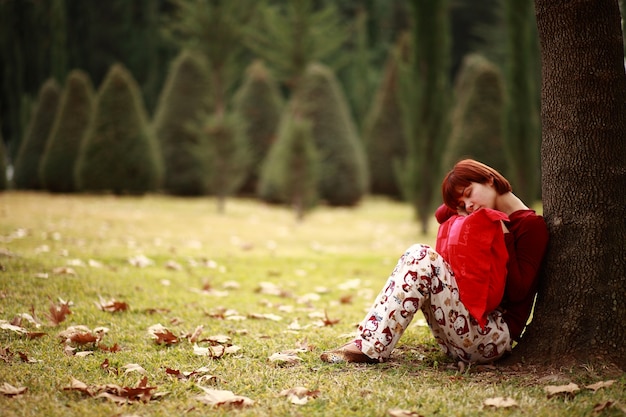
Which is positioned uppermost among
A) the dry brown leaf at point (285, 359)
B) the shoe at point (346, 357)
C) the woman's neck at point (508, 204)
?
the woman's neck at point (508, 204)

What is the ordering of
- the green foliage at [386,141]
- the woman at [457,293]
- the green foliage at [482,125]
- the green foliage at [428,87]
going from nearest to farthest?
the woman at [457,293] < the green foliage at [428,87] < the green foliage at [482,125] < the green foliage at [386,141]

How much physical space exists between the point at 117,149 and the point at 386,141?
27.5 feet

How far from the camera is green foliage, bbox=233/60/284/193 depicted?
17250 mm

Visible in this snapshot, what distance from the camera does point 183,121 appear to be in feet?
54.0

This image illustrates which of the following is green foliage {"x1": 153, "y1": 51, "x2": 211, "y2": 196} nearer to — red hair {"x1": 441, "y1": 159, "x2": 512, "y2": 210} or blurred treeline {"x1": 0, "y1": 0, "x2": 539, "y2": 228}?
blurred treeline {"x1": 0, "y1": 0, "x2": 539, "y2": 228}

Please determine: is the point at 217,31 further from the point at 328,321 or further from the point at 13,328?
the point at 13,328

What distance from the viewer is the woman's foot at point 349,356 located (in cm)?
318

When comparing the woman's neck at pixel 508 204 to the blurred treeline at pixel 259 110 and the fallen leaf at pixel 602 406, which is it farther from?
the blurred treeline at pixel 259 110

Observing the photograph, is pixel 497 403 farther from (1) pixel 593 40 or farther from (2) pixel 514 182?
(2) pixel 514 182

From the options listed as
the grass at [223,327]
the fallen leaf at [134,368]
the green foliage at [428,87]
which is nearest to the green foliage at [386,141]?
the green foliage at [428,87]

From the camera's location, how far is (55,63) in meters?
19.9

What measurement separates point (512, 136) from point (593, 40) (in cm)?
870

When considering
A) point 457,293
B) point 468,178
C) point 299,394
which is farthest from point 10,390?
point 468,178

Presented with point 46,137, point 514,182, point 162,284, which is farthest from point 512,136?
point 46,137
